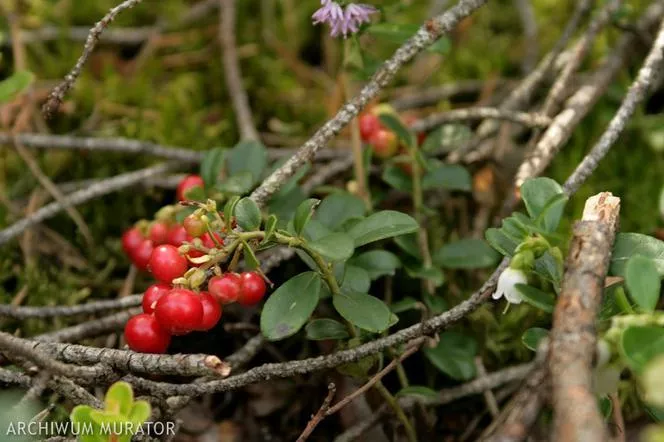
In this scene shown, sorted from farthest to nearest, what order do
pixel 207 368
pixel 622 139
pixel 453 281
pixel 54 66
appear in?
pixel 54 66
pixel 622 139
pixel 453 281
pixel 207 368

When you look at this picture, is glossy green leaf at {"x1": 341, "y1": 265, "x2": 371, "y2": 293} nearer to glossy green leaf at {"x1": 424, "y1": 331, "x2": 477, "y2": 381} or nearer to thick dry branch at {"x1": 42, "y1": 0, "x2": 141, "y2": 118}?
glossy green leaf at {"x1": 424, "y1": 331, "x2": 477, "y2": 381}

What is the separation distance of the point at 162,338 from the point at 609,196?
104 cm

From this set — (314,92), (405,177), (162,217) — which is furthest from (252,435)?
(314,92)

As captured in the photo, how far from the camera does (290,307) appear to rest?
5.62 feet

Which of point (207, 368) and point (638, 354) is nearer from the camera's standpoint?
point (638, 354)

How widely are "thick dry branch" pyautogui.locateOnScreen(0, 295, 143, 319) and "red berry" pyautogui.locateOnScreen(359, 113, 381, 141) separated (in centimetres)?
94

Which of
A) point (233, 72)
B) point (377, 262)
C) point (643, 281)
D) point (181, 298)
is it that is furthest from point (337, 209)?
point (233, 72)

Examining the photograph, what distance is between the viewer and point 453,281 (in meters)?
2.41

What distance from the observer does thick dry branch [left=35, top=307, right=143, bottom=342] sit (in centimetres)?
201

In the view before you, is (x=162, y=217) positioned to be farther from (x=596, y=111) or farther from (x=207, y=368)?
(x=596, y=111)

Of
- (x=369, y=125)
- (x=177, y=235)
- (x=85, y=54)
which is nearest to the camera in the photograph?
(x=85, y=54)

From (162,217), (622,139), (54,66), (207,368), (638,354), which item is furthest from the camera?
(54,66)

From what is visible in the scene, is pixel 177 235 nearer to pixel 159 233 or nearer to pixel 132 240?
pixel 159 233

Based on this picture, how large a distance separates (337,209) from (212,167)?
15.2 inches
